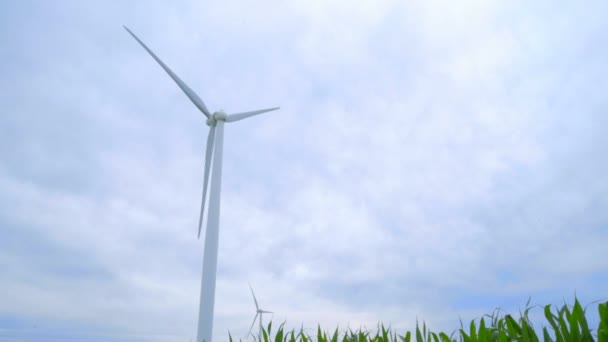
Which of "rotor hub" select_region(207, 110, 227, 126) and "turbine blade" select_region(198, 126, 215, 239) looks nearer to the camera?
"turbine blade" select_region(198, 126, 215, 239)

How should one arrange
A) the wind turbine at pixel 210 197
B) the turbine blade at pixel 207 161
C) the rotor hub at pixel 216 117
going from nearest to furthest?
the wind turbine at pixel 210 197 < the turbine blade at pixel 207 161 < the rotor hub at pixel 216 117

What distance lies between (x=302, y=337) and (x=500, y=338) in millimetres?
2003

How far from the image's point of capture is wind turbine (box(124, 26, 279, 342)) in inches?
987

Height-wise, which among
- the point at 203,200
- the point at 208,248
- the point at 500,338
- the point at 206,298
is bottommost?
the point at 500,338

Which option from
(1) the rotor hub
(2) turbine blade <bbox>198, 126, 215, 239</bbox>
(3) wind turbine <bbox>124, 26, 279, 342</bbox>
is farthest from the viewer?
(1) the rotor hub

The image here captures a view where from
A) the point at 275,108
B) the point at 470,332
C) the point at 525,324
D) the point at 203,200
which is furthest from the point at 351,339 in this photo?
the point at 275,108

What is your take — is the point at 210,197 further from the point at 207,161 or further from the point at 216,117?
the point at 216,117

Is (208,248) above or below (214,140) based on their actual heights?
below

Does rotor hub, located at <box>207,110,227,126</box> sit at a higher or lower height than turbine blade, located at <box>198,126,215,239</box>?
higher

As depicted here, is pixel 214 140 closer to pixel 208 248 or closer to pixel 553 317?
pixel 208 248

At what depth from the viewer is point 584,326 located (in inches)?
161

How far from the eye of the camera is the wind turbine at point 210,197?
987 inches

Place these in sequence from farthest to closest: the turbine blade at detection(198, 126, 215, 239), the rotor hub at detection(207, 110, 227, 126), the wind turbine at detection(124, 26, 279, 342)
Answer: the rotor hub at detection(207, 110, 227, 126) < the turbine blade at detection(198, 126, 215, 239) < the wind turbine at detection(124, 26, 279, 342)

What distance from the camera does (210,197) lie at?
2770 cm
